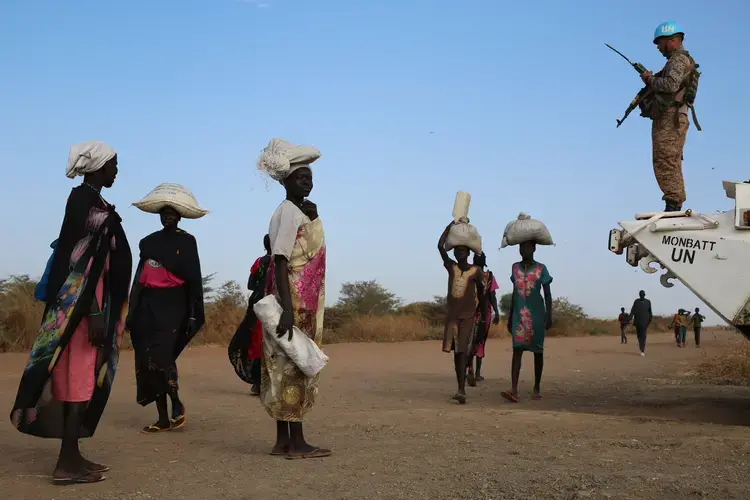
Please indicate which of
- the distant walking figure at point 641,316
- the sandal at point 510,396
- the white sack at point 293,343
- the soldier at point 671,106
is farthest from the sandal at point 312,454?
the distant walking figure at point 641,316

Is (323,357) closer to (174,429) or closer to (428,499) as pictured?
(428,499)

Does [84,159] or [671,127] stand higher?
[671,127]

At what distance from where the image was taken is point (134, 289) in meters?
7.87

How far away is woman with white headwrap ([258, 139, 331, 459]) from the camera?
19.2 ft

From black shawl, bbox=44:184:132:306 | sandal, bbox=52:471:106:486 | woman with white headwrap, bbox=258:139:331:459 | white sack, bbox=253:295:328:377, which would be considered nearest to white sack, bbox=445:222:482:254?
woman with white headwrap, bbox=258:139:331:459

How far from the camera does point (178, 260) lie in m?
7.75

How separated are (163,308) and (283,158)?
2.45 m

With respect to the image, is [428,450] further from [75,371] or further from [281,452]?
[75,371]

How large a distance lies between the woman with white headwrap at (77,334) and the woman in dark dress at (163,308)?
201 centimetres

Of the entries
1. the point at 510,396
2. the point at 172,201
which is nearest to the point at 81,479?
the point at 172,201

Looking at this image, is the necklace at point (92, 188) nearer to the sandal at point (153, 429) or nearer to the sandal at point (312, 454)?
the sandal at point (312, 454)

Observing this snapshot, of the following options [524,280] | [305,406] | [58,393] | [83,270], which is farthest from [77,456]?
[524,280]

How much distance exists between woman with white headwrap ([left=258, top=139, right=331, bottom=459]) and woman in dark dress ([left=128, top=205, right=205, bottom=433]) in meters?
1.98

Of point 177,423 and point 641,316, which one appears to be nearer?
point 177,423
